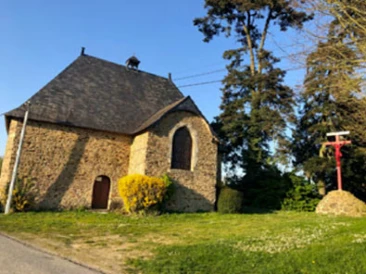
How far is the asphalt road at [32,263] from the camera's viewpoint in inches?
177

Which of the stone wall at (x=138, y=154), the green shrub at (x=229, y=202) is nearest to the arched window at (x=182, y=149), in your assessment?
the stone wall at (x=138, y=154)

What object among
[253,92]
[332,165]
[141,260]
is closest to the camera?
[141,260]

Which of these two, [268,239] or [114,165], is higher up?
[114,165]

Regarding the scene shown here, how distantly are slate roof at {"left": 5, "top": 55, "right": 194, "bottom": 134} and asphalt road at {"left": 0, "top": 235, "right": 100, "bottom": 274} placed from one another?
9.28 m

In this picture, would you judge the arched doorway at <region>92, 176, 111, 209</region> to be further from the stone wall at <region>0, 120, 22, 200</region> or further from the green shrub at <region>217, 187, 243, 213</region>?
the green shrub at <region>217, 187, 243, 213</region>

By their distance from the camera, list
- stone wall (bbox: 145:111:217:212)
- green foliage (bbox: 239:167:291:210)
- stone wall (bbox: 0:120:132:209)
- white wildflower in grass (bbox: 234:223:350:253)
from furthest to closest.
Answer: green foliage (bbox: 239:167:291:210) < stone wall (bbox: 145:111:217:212) < stone wall (bbox: 0:120:132:209) < white wildflower in grass (bbox: 234:223:350:253)

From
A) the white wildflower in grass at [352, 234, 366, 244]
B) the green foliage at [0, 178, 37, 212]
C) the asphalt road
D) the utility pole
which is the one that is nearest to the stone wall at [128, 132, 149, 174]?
the green foliage at [0, 178, 37, 212]

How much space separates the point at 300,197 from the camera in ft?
57.5

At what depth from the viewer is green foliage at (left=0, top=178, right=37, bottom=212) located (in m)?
12.6

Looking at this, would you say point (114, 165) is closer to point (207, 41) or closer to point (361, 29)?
point (361, 29)

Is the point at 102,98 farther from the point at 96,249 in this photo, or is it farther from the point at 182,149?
the point at 96,249

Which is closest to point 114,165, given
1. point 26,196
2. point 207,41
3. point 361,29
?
point 26,196

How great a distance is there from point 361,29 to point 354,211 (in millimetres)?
8666

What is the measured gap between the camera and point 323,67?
782 centimetres
